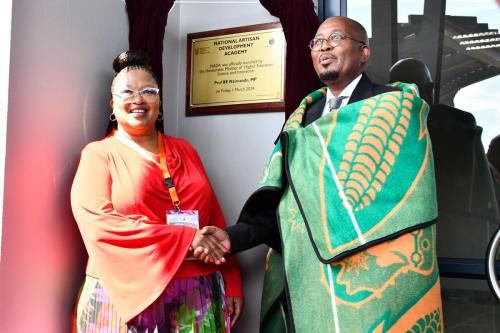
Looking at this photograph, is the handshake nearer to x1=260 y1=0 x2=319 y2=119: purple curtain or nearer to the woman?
the woman

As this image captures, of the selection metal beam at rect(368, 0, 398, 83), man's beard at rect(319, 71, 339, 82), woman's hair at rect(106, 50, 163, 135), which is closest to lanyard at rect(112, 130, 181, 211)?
woman's hair at rect(106, 50, 163, 135)

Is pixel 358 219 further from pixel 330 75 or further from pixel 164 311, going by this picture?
pixel 164 311

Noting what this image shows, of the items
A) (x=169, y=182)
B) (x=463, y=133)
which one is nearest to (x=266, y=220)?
(x=169, y=182)

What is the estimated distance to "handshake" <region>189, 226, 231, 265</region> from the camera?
5.66ft

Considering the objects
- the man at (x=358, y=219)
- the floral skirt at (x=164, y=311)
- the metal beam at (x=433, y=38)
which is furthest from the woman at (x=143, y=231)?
the metal beam at (x=433, y=38)

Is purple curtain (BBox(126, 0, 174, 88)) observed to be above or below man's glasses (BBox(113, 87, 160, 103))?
above

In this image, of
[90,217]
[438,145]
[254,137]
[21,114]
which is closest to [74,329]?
[90,217]

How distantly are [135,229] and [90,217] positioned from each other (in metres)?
0.17

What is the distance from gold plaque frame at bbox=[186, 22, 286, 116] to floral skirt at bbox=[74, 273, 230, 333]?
93cm

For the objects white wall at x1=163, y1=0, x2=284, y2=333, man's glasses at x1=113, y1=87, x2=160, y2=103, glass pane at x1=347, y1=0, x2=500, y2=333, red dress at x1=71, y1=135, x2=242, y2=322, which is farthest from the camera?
white wall at x1=163, y1=0, x2=284, y2=333

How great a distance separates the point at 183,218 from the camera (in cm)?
183

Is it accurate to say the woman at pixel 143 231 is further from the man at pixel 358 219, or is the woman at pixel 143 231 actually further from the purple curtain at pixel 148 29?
the purple curtain at pixel 148 29

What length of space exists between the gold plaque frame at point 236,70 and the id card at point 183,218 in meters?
0.73

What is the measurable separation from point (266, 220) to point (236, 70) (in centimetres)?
90
